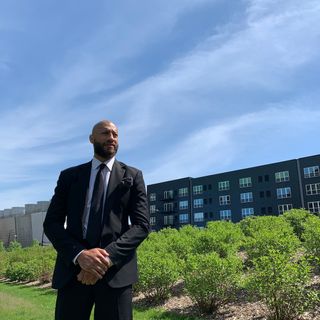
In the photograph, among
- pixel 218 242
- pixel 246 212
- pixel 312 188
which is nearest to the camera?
pixel 218 242

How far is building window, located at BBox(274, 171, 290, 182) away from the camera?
202ft

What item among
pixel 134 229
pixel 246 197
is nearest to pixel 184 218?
pixel 246 197

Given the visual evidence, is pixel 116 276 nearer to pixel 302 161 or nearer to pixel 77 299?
pixel 77 299

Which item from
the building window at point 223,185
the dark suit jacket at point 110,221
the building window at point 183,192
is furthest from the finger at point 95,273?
the building window at point 183,192

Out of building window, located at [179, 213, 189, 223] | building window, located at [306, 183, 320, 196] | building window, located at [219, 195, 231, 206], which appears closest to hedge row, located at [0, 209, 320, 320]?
building window, located at [306, 183, 320, 196]

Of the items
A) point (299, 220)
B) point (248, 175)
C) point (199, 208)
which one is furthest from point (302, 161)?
point (299, 220)

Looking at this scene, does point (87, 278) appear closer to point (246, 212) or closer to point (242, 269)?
point (242, 269)

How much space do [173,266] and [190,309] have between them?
1456 mm

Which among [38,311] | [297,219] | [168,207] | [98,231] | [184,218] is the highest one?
[168,207]

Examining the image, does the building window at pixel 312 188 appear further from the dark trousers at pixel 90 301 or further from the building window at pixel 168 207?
the dark trousers at pixel 90 301

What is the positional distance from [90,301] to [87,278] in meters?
0.28

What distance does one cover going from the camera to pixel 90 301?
125 inches

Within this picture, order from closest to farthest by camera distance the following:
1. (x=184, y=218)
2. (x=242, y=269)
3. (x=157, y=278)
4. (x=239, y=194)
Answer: (x=157, y=278)
(x=242, y=269)
(x=239, y=194)
(x=184, y=218)

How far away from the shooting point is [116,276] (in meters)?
3.12
